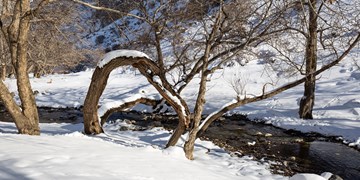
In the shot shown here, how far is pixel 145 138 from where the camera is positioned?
856 cm

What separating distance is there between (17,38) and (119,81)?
15561 mm

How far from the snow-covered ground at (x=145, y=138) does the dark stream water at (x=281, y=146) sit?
1.80 feet

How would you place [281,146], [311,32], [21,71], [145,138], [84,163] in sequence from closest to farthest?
[84,163] → [21,71] → [311,32] → [145,138] → [281,146]

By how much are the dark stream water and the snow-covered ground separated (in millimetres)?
549

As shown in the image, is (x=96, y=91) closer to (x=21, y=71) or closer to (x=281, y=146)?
(x=21, y=71)

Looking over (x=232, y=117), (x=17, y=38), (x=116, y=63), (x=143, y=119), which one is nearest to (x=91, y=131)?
(x=116, y=63)

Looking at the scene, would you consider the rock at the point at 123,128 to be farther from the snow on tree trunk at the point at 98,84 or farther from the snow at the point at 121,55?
the snow at the point at 121,55

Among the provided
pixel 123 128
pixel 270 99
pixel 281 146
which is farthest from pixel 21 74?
pixel 270 99

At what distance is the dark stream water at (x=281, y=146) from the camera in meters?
7.46

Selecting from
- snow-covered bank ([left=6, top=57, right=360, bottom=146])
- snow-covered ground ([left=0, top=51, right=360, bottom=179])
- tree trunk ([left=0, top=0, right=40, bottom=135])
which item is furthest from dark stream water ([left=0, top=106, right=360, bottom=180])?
tree trunk ([left=0, top=0, right=40, bottom=135])

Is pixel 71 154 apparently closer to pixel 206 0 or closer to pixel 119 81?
pixel 206 0

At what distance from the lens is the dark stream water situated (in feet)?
24.5

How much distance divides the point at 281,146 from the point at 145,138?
149 inches

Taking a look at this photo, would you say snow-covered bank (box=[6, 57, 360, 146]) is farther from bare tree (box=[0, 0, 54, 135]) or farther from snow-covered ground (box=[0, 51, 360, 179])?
bare tree (box=[0, 0, 54, 135])
